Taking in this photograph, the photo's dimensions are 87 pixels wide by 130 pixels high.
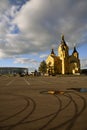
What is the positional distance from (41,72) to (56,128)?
15007cm

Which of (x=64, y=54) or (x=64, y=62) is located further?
(x=64, y=54)

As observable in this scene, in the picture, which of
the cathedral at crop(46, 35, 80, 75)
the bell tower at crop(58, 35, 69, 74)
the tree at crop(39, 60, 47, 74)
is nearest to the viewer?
the bell tower at crop(58, 35, 69, 74)

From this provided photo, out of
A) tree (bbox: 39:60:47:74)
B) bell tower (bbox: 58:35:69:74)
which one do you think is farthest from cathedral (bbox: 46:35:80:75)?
tree (bbox: 39:60:47:74)

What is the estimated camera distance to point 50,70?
14800 cm

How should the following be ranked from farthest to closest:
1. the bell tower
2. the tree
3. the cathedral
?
1. the tree
2. the cathedral
3. the bell tower

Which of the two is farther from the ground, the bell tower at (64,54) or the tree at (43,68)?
the bell tower at (64,54)

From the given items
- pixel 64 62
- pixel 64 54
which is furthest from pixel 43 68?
pixel 64 54

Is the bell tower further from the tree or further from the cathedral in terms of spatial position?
the tree

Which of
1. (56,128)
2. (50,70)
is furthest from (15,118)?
(50,70)

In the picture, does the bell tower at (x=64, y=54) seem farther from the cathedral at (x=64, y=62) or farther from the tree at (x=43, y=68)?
the tree at (x=43, y=68)

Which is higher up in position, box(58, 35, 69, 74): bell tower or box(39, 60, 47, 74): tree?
box(58, 35, 69, 74): bell tower

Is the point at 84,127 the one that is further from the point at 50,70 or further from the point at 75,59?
the point at 75,59

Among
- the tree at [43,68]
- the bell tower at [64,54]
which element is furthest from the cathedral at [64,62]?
the tree at [43,68]

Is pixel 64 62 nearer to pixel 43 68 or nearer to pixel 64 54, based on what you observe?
pixel 64 54
